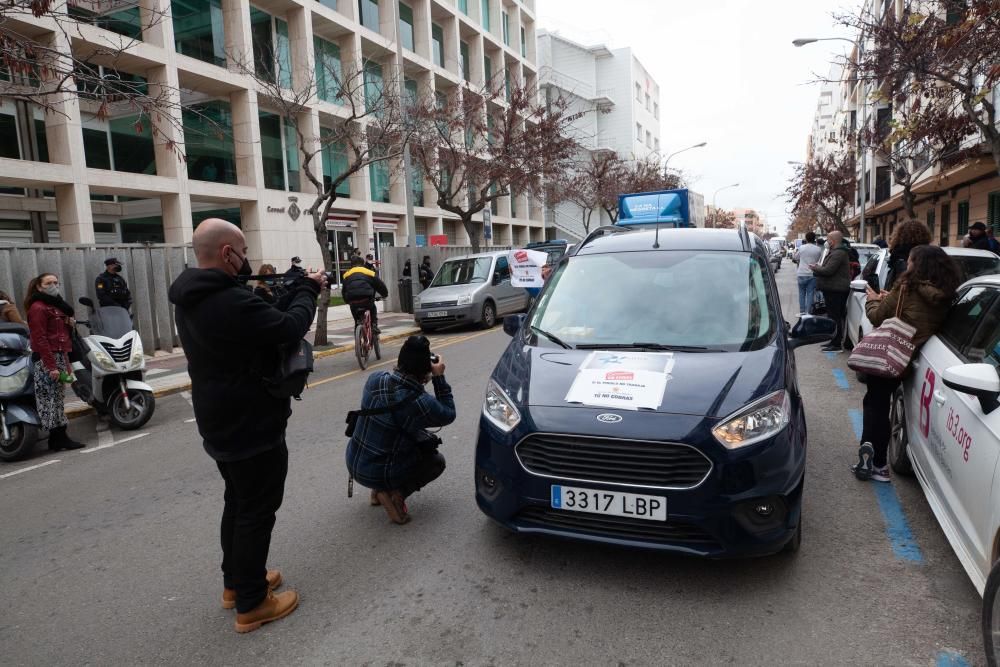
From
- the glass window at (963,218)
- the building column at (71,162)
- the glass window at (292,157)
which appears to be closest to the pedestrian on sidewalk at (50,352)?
the building column at (71,162)

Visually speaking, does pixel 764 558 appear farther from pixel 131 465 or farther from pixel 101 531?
pixel 131 465

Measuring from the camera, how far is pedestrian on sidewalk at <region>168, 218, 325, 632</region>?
2.74 meters

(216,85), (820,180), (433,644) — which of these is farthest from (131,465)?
(820,180)

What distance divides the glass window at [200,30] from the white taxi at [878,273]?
18552mm

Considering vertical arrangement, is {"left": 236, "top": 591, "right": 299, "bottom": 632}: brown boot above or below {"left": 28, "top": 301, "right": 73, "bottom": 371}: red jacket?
below

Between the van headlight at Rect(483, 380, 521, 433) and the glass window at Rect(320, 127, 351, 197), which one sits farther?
the glass window at Rect(320, 127, 351, 197)

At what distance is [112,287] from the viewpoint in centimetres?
1158

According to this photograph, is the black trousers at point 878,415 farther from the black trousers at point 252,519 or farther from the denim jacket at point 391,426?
the black trousers at point 252,519

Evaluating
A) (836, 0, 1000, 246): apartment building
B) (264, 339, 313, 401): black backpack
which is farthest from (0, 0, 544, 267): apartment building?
(836, 0, 1000, 246): apartment building

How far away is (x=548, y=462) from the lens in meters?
3.23

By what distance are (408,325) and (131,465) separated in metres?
11.4

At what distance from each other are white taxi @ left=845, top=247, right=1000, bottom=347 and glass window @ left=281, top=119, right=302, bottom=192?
61.2 feet

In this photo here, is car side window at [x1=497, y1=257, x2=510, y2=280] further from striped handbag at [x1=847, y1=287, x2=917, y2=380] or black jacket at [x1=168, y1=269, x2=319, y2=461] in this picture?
black jacket at [x1=168, y1=269, x2=319, y2=461]

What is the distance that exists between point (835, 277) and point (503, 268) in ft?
28.3
